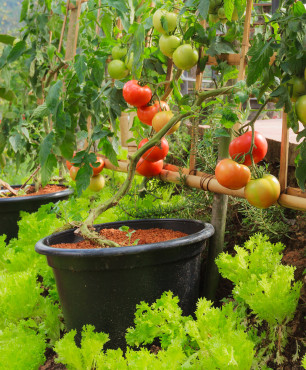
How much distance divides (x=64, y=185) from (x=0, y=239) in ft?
2.61

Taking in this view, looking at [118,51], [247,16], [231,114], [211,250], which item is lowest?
[211,250]

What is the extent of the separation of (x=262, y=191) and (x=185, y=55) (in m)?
0.48

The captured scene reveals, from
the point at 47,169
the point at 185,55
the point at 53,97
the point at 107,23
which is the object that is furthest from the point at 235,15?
the point at 47,169

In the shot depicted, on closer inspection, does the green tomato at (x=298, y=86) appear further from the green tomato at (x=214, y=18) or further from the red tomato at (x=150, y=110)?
the red tomato at (x=150, y=110)

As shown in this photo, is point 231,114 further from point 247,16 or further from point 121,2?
point 121,2

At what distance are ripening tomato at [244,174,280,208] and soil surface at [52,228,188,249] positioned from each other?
1.28 ft

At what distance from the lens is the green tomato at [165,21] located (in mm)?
1282

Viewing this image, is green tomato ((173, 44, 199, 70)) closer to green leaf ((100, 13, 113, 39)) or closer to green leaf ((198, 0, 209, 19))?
green leaf ((198, 0, 209, 19))

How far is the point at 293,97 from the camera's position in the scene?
0.94 metres

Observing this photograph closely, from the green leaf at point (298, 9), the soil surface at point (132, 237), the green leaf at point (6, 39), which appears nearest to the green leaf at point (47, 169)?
the soil surface at point (132, 237)

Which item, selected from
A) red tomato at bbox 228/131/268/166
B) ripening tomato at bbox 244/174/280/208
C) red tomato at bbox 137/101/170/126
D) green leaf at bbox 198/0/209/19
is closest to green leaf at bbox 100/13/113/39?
red tomato at bbox 137/101/170/126

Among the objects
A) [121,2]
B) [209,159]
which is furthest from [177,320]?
[121,2]

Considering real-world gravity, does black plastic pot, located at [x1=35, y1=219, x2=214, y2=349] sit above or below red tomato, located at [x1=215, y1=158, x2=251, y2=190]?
below

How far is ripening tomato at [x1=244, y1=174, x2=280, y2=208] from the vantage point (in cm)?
111
